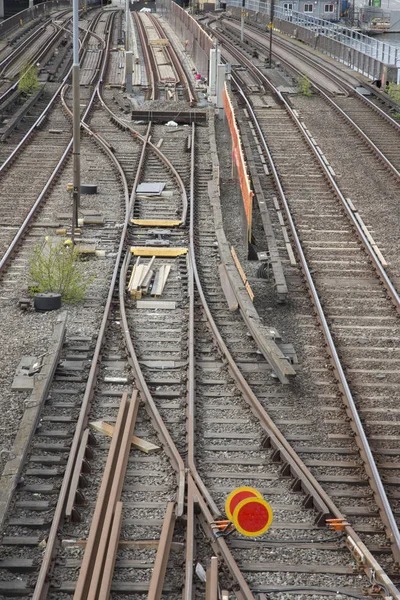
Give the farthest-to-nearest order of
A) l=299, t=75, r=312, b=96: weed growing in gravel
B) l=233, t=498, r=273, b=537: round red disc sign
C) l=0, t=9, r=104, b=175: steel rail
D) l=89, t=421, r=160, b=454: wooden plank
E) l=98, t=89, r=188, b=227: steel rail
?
l=299, t=75, r=312, b=96: weed growing in gravel < l=0, t=9, r=104, b=175: steel rail < l=98, t=89, r=188, b=227: steel rail < l=89, t=421, r=160, b=454: wooden plank < l=233, t=498, r=273, b=537: round red disc sign

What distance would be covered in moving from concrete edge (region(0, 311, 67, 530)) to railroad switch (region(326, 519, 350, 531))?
286 centimetres

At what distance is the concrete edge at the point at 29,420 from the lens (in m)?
8.60

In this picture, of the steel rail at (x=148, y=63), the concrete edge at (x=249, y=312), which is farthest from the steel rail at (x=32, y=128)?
the concrete edge at (x=249, y=312)

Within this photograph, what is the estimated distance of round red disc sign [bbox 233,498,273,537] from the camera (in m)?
7.44

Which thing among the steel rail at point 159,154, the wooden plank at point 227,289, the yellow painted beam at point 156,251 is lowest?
the wooden plank at point 227,289

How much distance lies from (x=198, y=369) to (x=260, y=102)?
20.2m

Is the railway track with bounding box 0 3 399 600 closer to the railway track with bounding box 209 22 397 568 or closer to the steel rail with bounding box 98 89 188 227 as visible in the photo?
the railway track with bounding box 209 22 397 568

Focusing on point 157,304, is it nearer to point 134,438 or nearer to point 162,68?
point 134,438

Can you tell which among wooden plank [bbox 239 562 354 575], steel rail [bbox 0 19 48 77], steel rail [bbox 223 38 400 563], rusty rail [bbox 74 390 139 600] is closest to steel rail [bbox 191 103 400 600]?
wooden plank [bbox 239 562 354 575]

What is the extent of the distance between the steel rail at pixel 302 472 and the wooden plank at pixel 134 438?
1.22 meters

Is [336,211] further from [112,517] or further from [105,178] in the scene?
[112,517]

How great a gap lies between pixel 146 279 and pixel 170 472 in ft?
18.4

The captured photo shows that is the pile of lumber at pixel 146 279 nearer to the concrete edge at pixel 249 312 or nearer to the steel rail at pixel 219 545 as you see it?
the concrete edge at pixel 249 312

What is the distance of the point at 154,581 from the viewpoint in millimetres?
7254
